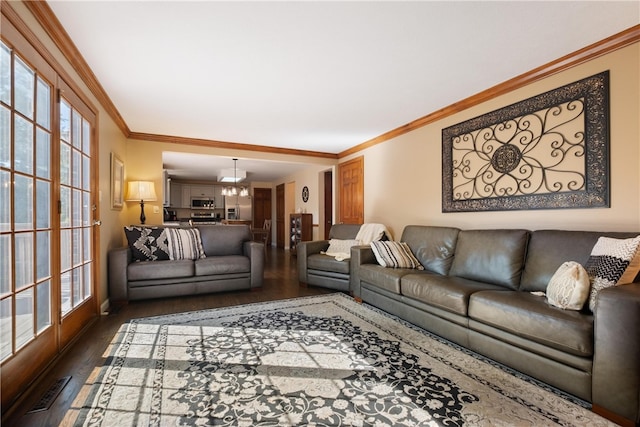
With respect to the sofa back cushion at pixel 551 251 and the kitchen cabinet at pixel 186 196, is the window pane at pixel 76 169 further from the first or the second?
the kitchen cabinet at pixel 186 196

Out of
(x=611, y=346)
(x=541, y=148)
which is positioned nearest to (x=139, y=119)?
(x=541, y=148)

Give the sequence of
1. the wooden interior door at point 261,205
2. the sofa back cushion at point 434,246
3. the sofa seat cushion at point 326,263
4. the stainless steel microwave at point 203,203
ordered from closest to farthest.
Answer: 1. the sofa back cushion at point 434,246
2. the sofa seat cushion at point 326,263
3. the stainless steel microwave at point 203,203
4. the wooden interior door at point 261,205

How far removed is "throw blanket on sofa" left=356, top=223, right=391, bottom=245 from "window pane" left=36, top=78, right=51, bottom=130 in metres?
3.62

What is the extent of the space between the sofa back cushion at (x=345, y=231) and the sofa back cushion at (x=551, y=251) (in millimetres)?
2532

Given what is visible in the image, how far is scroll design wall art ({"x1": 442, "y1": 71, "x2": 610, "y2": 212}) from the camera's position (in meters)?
2.42

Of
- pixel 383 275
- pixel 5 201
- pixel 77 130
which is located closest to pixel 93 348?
pixel 5 201

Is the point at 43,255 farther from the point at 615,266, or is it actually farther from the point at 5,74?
the point at 615,266

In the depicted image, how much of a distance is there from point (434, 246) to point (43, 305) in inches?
136

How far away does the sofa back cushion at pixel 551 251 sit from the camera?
2.19 meters

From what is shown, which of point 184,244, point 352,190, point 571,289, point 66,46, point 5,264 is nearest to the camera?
point 5,264

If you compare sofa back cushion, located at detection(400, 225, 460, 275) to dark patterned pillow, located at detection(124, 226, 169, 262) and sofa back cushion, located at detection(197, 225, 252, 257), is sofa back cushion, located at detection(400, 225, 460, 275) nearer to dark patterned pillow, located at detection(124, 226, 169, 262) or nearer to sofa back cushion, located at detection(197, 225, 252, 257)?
sofa back cushion, located at detection(197, 225, 252, 257)

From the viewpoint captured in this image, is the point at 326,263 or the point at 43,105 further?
the point at 326,263

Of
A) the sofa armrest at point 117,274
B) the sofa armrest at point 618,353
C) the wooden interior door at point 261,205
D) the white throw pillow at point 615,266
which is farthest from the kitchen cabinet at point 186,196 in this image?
the sofa armrest at point 618,353

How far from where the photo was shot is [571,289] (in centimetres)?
183
